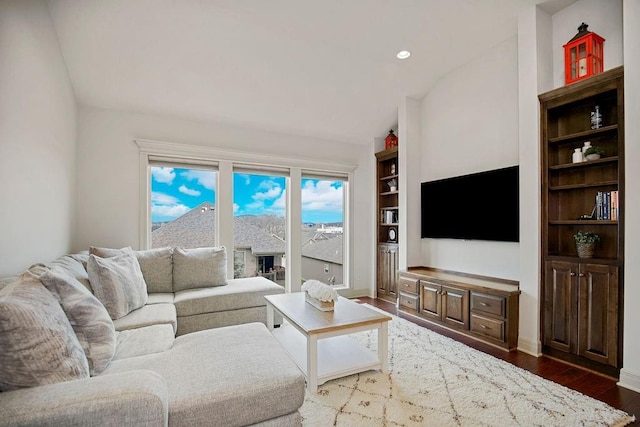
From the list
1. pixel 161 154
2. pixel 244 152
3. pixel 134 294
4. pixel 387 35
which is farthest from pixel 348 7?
pixel 134 294

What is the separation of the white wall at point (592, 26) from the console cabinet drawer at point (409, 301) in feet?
8.66

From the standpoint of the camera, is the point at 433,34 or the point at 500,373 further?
the point at 433,34

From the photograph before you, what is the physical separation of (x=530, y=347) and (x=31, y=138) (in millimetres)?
4301

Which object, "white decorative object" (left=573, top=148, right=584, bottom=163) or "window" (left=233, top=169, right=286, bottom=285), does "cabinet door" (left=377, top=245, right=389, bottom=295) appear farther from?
"white decorative object" (left=573, top=148, right=584, bottom=163)

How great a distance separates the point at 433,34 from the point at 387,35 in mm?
491

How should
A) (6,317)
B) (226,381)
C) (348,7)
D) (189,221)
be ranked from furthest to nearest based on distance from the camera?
(189,221) → (348,7) → (226,381) → (6,317)

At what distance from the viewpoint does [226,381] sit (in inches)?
54.6

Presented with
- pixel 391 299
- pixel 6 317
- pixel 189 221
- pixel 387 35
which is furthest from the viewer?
pixel 391 299

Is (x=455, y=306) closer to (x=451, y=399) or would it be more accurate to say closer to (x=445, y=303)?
(x=445, y=303)

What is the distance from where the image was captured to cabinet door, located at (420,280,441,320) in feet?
11.3

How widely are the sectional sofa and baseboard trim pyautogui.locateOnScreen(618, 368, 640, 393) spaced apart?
7.76ft

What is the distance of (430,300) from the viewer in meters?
3.52

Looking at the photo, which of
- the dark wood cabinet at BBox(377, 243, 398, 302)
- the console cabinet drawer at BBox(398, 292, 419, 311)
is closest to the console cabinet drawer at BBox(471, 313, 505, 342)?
the console cabinet drawer at BBox(398, 292, 419, 311)

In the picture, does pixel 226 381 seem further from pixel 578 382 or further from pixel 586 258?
pixel 586 258
